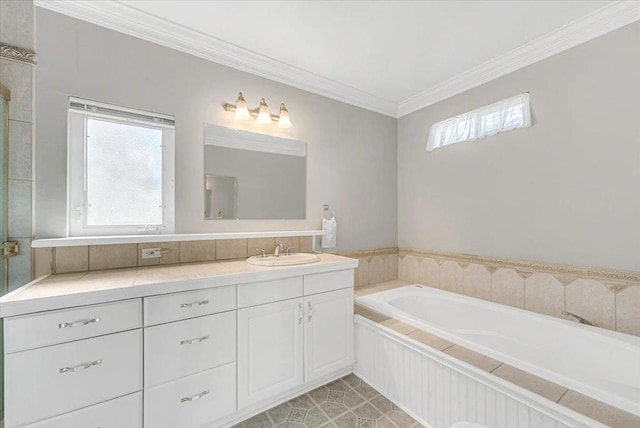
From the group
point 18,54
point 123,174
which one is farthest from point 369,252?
point 18,54

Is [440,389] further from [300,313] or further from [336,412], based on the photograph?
[300,313]

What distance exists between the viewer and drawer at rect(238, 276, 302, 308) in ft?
5.23

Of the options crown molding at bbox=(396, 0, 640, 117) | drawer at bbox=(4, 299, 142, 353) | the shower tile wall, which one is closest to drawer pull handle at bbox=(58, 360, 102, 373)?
drawer at bbox=(4, 299, 142, 353)

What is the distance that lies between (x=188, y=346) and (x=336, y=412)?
3.38 ft

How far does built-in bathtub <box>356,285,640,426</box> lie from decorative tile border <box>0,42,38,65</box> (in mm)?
2728

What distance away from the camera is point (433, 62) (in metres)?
2.25

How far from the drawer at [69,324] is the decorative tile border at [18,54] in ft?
4.73

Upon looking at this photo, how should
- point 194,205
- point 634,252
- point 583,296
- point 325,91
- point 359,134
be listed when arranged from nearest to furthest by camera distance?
point 634,252
point 583,296
point 194,205
point 325,91
point 359,134

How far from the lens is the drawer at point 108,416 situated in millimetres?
1136

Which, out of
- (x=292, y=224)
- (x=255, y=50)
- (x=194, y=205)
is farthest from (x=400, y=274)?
(x=255, y=50)

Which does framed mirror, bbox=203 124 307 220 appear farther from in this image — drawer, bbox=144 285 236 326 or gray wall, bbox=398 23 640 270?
gray wall, bbox=398 23 640 270

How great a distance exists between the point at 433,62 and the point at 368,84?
0.61 m

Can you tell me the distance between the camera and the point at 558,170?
6.31 feet

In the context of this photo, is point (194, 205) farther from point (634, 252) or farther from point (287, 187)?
point (634, 252)
